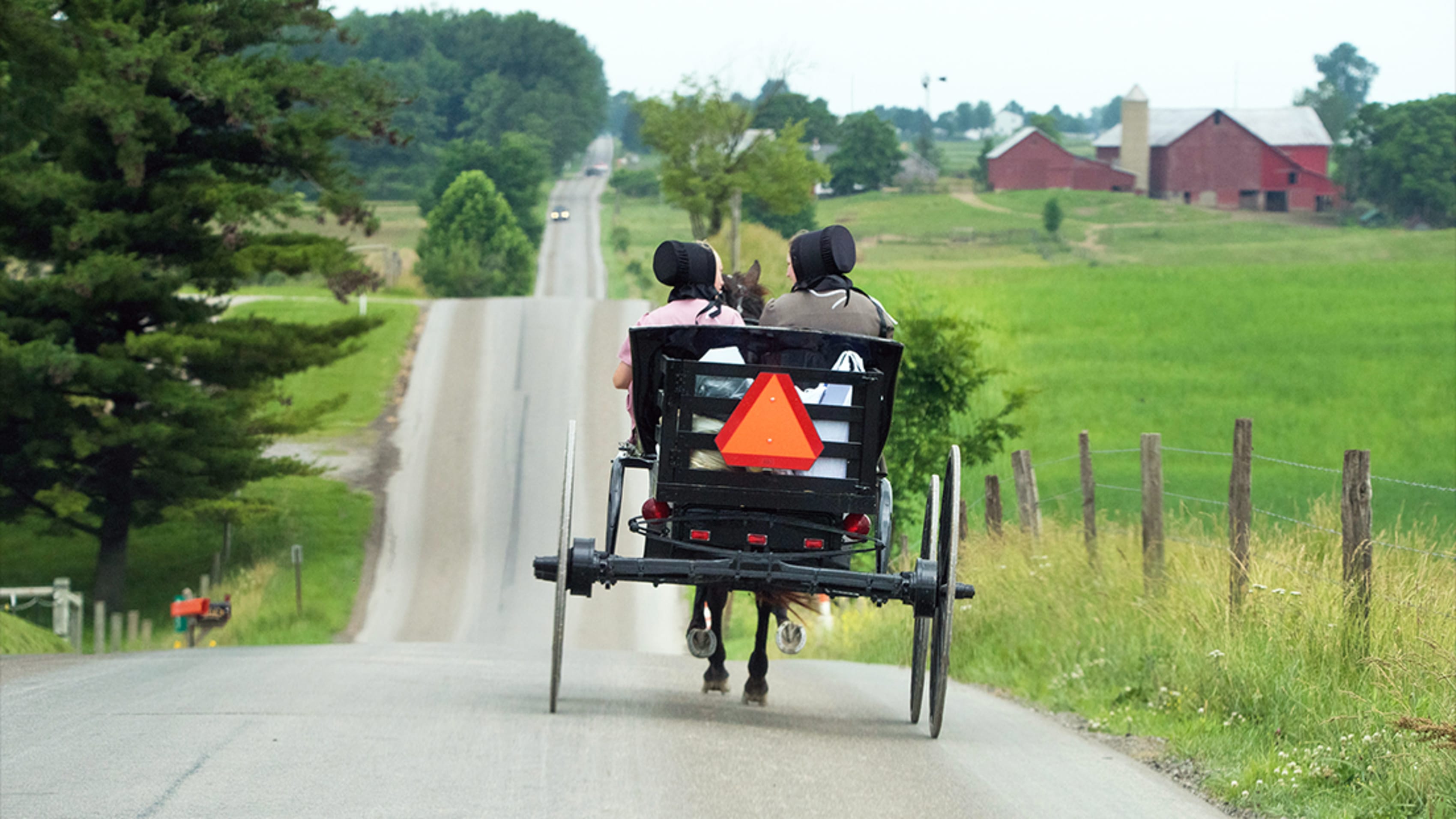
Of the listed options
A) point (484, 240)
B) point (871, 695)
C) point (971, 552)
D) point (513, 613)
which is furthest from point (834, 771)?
point (484, 240)

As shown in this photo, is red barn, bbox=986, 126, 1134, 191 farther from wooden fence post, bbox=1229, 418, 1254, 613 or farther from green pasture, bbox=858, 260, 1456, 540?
wooden fence post, bbox=1229, 418, 1254, 613

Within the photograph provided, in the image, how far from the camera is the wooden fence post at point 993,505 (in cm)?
1600

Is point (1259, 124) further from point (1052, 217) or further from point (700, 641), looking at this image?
point (700, 641)

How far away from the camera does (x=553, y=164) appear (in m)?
147

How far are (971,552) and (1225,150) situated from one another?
344ft

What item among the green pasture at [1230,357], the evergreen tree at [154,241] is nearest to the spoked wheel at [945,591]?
the green pasture at [1230,357]


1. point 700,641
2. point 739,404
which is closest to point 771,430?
point 739,404

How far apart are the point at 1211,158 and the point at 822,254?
367 ft

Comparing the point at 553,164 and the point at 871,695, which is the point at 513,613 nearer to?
the point at 871,695

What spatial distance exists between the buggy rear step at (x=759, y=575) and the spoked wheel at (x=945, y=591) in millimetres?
63

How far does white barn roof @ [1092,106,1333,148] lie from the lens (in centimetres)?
11194

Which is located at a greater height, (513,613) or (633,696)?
(633,696)

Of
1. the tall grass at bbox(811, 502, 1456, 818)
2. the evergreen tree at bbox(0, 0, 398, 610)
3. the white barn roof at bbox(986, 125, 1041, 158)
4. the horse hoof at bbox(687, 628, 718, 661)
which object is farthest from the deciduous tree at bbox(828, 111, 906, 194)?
the horse hoof at bbox(687, 628, 718, 661)

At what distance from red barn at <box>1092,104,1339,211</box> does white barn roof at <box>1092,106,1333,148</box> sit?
0.06m
